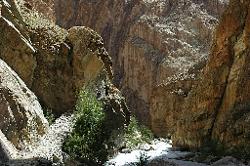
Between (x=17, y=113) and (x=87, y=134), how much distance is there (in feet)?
17.3

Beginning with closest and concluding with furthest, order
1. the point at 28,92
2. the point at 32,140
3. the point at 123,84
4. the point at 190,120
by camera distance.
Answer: the point at 32,140 → the point at 28,92 → the point at 190,120 → the point at 123,84

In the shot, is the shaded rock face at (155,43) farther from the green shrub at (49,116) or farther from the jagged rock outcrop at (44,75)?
the green shrub at (49,116)

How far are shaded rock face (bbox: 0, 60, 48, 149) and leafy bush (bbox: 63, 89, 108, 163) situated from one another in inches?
67.0

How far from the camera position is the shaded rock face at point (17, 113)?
747 inches

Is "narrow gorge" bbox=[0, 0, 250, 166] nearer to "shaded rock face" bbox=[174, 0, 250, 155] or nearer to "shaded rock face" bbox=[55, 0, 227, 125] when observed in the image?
"shaded rock face" bbox=[174, 0, 250, 155]

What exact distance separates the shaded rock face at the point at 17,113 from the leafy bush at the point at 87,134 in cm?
170

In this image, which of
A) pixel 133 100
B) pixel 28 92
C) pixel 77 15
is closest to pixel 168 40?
pixel 133 100

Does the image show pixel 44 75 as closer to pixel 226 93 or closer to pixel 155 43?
pixel 226 93

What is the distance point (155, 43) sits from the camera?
62156 millimetres

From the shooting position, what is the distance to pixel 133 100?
63.2 meters

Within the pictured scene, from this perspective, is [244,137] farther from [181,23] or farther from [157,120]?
[181,23]

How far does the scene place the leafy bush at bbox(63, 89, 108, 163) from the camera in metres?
23.2

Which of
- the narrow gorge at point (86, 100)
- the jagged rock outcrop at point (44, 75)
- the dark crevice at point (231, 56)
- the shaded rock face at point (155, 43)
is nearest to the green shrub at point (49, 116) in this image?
the narrow gorge at point (86, 100)

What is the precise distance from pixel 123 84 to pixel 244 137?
147ft
